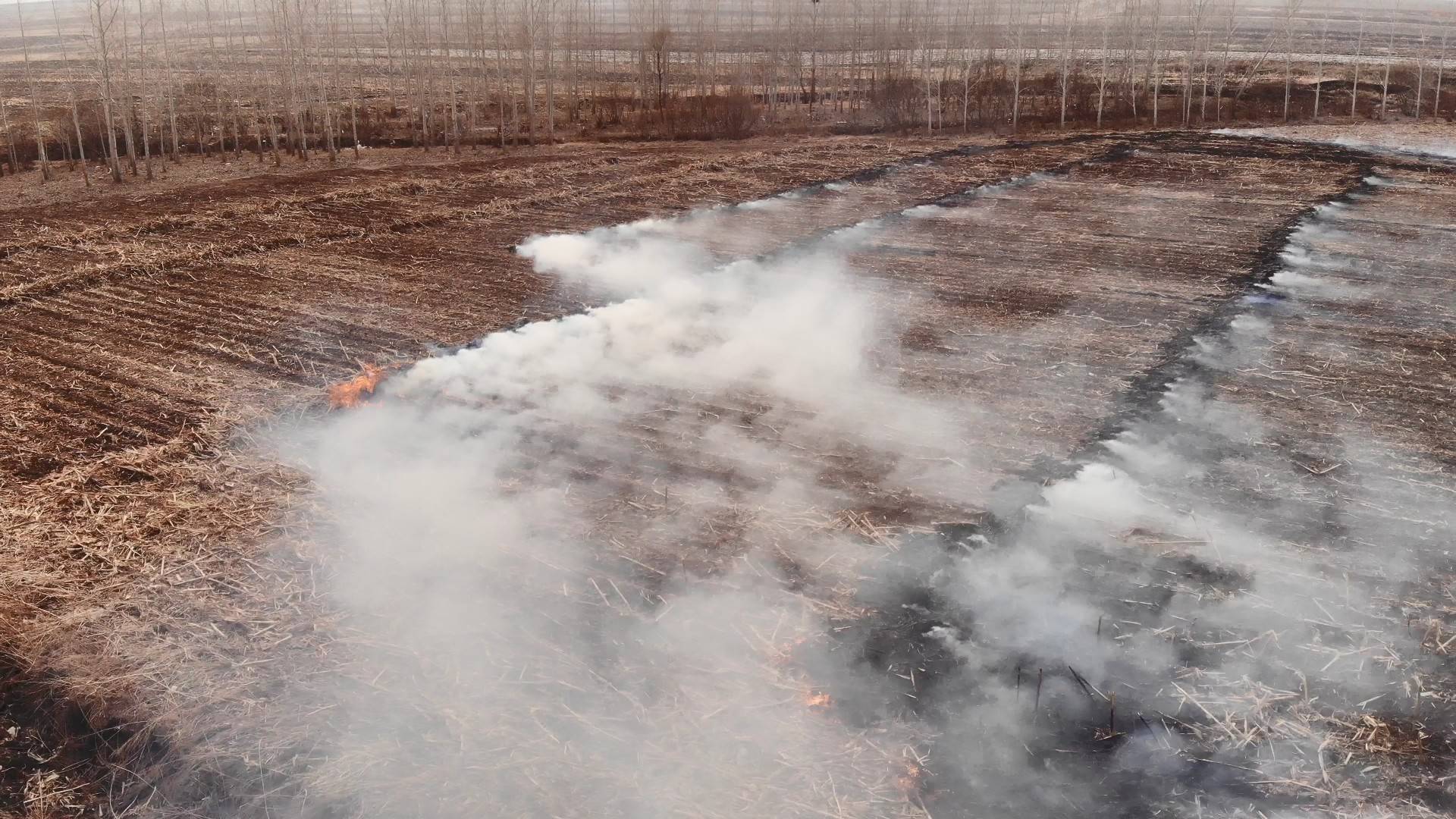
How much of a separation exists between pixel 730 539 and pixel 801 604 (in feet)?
2.55

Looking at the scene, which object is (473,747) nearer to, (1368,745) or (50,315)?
(1368,745)

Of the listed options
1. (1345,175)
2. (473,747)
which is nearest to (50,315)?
(473,747)

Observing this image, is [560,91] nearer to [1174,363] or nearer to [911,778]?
[1174,363]

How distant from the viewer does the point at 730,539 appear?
5.94 meters

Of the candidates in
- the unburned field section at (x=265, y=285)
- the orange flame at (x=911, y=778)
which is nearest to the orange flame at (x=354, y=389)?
the unburned field section at (x=265, y=285)

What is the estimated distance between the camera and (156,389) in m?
8.34

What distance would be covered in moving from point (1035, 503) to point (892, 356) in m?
2.99

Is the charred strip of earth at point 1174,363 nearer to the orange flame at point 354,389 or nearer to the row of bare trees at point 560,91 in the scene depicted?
the orange flame at point 354,389

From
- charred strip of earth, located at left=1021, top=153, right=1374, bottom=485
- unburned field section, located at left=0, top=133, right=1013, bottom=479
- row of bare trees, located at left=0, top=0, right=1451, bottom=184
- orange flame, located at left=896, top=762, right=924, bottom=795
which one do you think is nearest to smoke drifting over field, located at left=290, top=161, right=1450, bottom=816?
orange flame, located at left=896, top=762, right=924, bottom=795

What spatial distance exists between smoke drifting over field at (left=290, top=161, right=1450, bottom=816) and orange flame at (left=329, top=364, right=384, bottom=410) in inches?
8.0

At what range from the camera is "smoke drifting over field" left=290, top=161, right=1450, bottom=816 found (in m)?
4.19

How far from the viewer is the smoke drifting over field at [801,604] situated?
13.8ft

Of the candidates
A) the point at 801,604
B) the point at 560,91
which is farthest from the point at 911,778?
the point at 560,91

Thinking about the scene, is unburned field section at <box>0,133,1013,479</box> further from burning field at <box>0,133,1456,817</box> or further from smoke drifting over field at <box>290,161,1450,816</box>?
smoke drifting over field at <box>290,161,1450,816</box>
